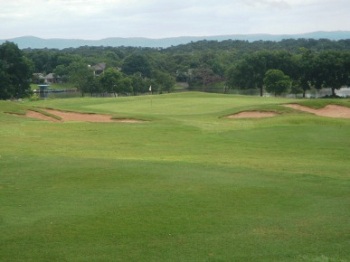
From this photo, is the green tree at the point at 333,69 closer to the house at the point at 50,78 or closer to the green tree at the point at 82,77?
the green tree at the point at 82,77

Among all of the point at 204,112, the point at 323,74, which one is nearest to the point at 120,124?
the point at 204,112

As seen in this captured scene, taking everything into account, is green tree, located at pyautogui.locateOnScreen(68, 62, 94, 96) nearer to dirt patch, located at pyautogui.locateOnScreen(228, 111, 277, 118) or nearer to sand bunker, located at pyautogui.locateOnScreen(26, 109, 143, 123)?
sand bunker, located at pyautogui.locateOnScreen(26, 109, 143, 123)

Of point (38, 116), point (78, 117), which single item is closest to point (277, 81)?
point (78, 117)

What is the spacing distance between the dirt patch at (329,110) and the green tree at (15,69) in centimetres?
4622

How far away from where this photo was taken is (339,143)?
Answer: 25781mm

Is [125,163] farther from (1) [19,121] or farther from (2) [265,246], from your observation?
(1) [19,121]

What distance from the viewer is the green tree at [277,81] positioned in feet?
273

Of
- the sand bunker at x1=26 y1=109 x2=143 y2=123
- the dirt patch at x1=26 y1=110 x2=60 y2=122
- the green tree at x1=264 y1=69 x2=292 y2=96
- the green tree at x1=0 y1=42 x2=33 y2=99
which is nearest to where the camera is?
the sand bunker at x1=26 y1=109 x2=143 y2=123

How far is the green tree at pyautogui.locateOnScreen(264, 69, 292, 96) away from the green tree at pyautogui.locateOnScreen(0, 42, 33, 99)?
33.9 m

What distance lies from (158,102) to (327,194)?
39.0m

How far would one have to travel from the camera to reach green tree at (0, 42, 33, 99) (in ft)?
250

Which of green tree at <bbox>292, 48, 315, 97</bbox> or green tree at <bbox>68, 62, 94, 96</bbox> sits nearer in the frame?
green tree at <bbox>292, 48, 315, 97</bbox>

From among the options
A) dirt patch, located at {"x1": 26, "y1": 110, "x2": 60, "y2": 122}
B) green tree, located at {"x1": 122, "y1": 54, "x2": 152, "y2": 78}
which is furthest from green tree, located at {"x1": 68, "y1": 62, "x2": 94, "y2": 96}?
dirt patch, located at {"x1": 26, "y1": 110, "x2": 60, "y2": 122}

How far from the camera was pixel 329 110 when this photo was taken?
132 feet
